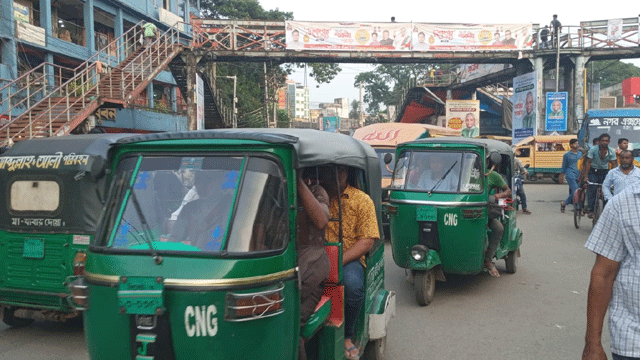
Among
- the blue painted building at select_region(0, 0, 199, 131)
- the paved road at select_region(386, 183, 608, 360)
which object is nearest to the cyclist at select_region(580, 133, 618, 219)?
the paved road at select_region(386, 183, 608, 360)

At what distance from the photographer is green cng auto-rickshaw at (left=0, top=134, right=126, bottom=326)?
5.78m

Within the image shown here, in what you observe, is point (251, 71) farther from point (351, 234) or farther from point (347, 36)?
point (351, 234)

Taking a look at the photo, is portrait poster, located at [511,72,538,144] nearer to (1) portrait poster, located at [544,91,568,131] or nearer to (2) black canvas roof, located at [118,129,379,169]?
(1) portrait poster, located at [544,91,568,131]

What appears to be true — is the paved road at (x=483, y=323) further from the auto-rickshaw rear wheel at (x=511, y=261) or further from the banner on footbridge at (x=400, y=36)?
the banner on footbridge at (x=400, y=36)

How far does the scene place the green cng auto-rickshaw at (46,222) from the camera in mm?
5781

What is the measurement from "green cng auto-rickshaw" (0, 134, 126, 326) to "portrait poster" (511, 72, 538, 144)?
2597 centimetres

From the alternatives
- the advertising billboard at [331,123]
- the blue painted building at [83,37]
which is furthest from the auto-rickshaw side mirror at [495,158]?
the advertising billboard at [331,123]

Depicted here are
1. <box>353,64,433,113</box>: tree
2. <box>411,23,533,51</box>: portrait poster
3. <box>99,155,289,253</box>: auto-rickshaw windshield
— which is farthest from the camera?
<box>353,64,433,113</box>: tree

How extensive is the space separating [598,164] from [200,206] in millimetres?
10135

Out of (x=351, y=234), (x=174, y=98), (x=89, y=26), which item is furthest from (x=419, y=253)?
(x=174, y=98)

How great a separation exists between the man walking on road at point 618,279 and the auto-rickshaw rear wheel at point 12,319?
5.70 m

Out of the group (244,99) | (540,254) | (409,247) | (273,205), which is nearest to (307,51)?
(244,99)

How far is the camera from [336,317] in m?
4.11

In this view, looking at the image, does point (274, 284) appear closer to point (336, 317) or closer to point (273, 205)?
point (273, 205)
